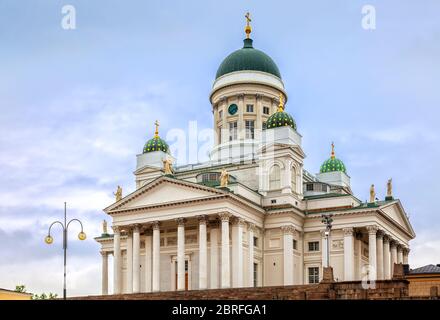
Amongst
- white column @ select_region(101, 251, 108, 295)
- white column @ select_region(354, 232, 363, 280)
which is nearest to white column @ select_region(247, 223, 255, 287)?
white column @ select_region(354, 232, 363, 280)

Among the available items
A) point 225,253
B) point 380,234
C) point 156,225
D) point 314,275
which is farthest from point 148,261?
point 380,234

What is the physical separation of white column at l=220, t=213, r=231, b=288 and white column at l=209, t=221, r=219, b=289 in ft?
5.90

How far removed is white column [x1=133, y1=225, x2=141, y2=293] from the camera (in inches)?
2744

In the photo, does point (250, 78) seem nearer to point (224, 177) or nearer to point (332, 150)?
point (332, 150)

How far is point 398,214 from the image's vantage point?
255 ft

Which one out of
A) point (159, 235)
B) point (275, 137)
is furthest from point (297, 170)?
point (159, 235)

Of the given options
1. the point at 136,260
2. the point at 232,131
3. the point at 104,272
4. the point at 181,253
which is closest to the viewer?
the point at 181,253

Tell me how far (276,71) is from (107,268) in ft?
94.3

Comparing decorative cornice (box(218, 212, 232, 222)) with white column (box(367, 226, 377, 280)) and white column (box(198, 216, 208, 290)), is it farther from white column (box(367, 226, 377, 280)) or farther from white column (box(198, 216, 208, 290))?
white column (box(367, 226, 377, 280))

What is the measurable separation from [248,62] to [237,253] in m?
27.0

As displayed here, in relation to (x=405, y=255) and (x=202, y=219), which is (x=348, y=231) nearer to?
(x=202, y=219)

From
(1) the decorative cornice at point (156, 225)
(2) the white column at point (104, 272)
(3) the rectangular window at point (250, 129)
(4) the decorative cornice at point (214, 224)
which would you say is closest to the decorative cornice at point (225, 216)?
(4) the decorative cornice at point (214, 224)
